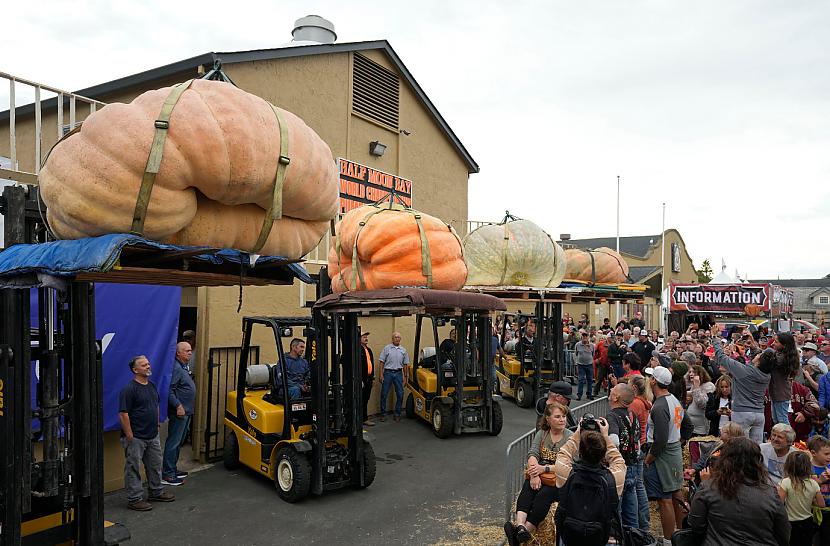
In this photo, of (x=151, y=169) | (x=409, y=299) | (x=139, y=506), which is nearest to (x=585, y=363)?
(x=409, y=299)

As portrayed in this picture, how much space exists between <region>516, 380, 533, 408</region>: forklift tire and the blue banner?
9689 mm

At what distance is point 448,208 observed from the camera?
17672mm

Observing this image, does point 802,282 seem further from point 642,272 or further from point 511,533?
point 511,533

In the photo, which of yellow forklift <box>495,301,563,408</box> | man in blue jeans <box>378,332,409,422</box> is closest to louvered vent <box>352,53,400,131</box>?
man in blue jeans <box>378,332,409,422</box>

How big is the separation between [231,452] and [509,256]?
610 cm

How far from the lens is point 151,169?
3645 millimetres

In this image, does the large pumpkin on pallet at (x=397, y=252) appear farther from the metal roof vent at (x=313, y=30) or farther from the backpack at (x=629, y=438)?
the metal roof vent at (x=313, y=30)

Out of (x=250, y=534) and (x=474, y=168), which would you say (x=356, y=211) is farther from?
(x=474, y=168)

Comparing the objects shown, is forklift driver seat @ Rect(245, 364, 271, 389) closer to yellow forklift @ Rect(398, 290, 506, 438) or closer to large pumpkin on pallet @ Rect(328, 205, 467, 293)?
large pumpkin on pallet @ Rect(328, 205, 467, 293)

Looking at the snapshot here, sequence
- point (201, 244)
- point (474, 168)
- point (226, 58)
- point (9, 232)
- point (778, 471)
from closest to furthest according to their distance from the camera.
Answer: point (201, 244), point (9, 232), point (778, 471), point (226, 58), point (474, 168)

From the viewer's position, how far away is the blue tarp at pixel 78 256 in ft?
11.6

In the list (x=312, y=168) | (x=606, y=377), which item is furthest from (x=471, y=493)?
(x=606, y=377)

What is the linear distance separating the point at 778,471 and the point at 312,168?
541cm

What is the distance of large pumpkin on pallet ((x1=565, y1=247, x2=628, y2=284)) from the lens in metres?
15.4
